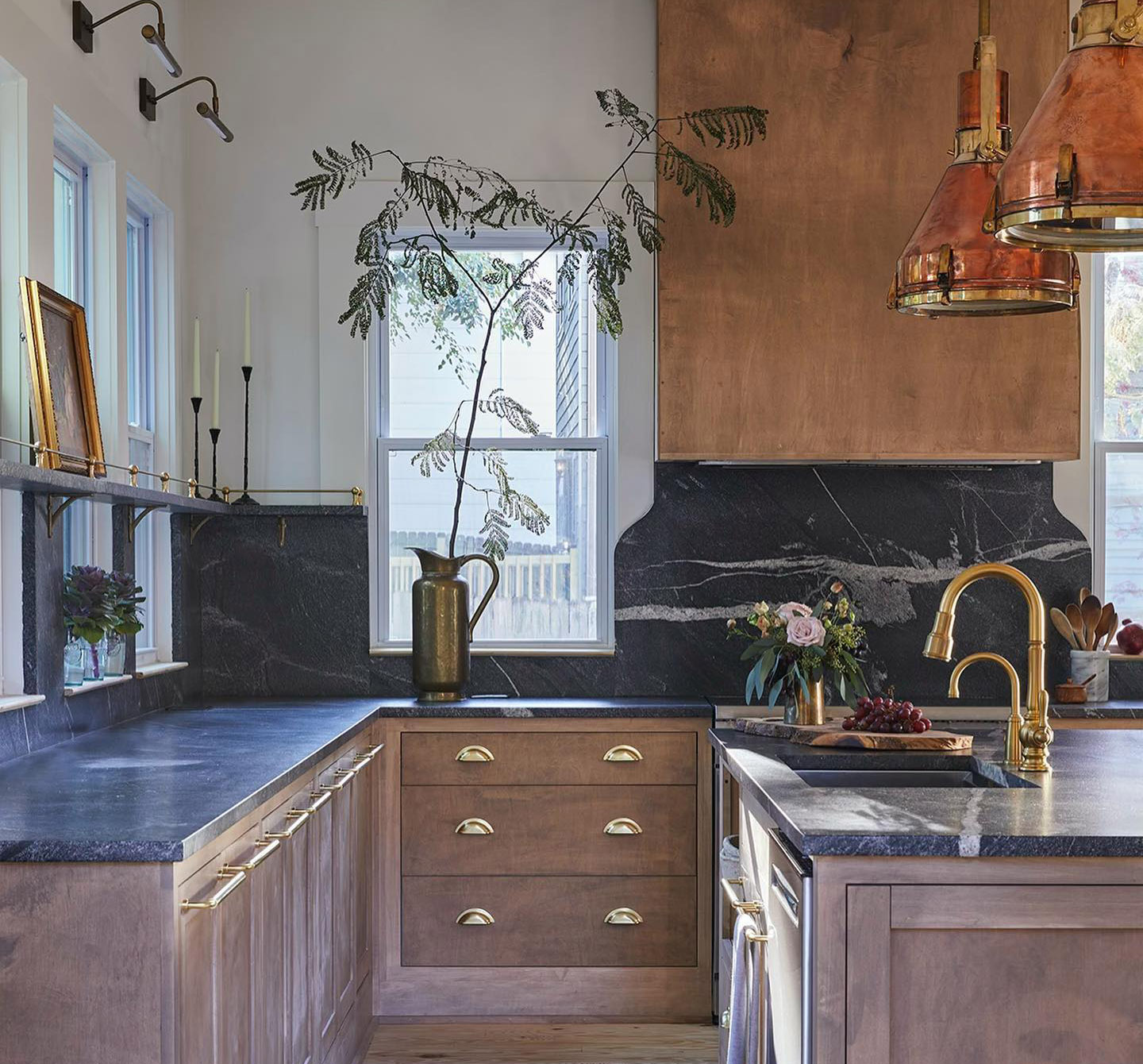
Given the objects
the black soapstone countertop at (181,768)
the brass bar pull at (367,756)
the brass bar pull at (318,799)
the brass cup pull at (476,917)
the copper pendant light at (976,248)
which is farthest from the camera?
the brass cup pull at (476,917)

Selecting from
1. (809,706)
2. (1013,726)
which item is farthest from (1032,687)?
(809,706)

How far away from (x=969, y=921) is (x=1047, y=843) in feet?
0.56

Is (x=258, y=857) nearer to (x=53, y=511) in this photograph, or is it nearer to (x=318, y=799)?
(x=318, y=799)

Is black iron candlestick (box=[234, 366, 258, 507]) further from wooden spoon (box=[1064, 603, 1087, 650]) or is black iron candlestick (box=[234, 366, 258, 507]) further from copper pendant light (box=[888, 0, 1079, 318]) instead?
wooden spoon (box=[1064, 603, 1087, 650])

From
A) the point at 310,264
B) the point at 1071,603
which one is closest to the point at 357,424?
the point at 310,264

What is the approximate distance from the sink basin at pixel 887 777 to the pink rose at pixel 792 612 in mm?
577

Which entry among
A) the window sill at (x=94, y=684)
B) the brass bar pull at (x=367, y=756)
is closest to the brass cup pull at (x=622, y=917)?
the brass bar pull at (x=367, y=756)

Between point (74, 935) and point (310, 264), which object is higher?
point (310, 264)

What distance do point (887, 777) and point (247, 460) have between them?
2289mm

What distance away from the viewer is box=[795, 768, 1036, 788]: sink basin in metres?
2.94

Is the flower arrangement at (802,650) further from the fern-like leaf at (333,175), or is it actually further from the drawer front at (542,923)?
the fern-like leaf at (333,175)

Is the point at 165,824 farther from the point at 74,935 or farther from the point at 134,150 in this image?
the point at 134,150

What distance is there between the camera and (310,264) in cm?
421

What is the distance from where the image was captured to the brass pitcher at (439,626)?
12.8 feet
